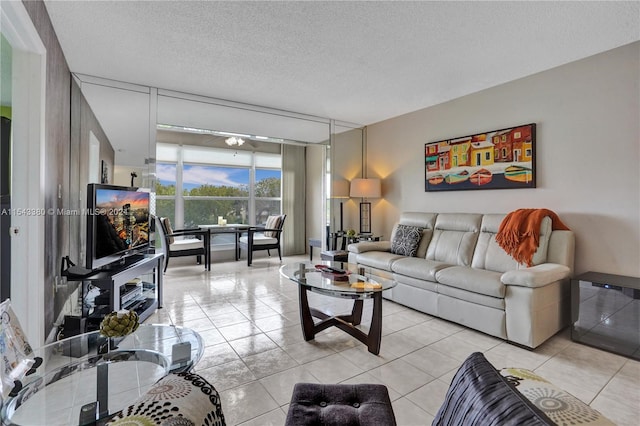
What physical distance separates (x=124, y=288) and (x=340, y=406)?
275 cm

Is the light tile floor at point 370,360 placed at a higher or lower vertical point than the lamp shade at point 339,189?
lower

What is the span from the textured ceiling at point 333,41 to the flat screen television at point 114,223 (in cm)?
133

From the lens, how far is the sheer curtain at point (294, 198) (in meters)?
7.15

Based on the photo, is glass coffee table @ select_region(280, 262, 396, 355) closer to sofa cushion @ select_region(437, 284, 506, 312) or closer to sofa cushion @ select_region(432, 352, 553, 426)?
sofa cushion @ select_region(437, 284, 506, 312)

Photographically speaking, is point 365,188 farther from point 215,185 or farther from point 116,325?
point 116,325

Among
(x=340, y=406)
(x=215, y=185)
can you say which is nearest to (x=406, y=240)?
(x=340, y=406)

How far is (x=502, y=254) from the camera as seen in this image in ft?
10.5

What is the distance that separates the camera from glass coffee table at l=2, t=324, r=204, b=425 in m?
1.26

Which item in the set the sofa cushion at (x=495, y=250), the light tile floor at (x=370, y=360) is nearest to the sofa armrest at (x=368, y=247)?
the light tile floor at (x=370, y=360)

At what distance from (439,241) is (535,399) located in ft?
10.0

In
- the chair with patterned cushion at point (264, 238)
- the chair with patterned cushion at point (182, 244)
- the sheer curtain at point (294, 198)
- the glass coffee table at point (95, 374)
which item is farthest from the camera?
the sheer curtain at point (294, 198)

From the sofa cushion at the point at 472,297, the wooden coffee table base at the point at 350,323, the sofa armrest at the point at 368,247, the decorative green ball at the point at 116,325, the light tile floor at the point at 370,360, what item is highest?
the sofa armrest at the point at 368,247

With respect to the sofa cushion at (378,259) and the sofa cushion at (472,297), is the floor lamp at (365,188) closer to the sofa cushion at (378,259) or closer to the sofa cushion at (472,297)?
the sofa cushion at (378,259)

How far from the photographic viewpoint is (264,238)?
627cm
